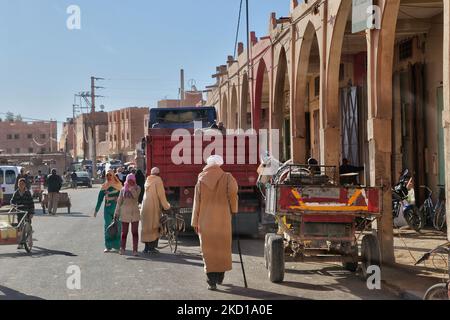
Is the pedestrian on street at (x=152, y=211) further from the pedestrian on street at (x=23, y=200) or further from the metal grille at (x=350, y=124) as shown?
the metal grille at (x=350, y=124)

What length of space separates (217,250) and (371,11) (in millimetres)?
5432

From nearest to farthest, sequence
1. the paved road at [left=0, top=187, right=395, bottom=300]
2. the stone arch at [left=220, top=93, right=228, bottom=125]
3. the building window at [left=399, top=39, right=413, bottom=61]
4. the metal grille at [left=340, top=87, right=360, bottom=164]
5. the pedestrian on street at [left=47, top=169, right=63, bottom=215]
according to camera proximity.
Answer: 1. the paved road at [left=0, top=187, right=395, bottom=300]
2. the building window at [left=399, top=39, right=413, bottom=61]
3. the metal grille at [left=340, top=87, right=360, bottom=164]
4. the pedestrian on street at [left=47, top=169, right=63, bottom=215]
5. the stone arch at [left=220, top=93, right=228, bottom=125]

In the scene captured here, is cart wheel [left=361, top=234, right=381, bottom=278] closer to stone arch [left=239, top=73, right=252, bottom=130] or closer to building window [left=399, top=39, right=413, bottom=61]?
building window [left=399, top=39, right=413, bottom=61]

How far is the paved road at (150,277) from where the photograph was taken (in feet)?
27.3

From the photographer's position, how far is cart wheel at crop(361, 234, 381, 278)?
9.32m

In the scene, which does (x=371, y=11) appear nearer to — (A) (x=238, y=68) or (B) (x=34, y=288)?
(B) (x=34, y=288)

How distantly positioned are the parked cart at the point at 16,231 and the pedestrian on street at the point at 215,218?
480 centimetres

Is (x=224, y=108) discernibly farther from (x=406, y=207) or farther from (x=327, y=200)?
(x=327, y=200)

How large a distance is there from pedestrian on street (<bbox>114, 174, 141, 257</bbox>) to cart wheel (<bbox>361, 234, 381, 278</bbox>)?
15.3 feet

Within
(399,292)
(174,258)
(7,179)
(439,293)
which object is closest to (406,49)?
(174,258)

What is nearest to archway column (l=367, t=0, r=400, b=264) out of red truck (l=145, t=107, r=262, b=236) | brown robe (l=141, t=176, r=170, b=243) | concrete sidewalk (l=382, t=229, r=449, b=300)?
concrete sidewalk (l=382, t=229, r=449, b=300)

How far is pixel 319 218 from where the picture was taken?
9188 millimetres

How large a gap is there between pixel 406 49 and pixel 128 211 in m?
10.4

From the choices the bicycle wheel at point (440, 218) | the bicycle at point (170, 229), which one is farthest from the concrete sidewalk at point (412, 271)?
the bicycle at point (170, 229)
